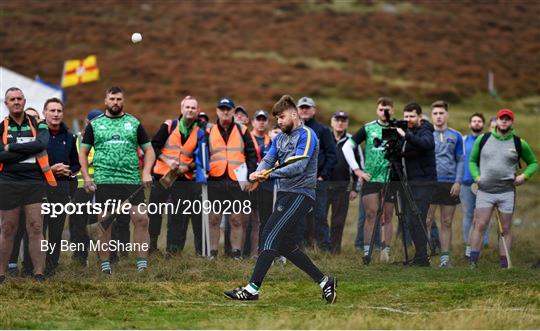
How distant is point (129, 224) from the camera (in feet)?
42.7

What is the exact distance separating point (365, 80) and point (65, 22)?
20.4 m

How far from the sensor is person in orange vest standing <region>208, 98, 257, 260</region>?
13.7m

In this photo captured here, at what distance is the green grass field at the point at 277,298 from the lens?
926 centimetres

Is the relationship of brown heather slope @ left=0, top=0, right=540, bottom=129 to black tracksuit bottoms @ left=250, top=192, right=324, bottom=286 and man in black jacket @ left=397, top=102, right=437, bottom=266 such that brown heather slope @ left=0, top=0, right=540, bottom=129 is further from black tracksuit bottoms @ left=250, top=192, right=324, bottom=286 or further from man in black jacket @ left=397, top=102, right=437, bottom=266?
black tracksuit bottoms @ left=250, top=192, right=324, bottom=286

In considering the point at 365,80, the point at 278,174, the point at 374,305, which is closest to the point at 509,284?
the point at 374,305

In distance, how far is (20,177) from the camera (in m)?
12.4

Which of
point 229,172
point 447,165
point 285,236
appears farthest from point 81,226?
point 447,165

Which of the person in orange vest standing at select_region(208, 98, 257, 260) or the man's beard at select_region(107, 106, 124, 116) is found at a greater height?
the man's beard at select_region(107, 106, 124, 116)

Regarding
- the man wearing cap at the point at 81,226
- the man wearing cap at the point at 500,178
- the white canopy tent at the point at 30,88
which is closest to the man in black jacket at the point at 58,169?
the man wearing cap at the point at 81,226

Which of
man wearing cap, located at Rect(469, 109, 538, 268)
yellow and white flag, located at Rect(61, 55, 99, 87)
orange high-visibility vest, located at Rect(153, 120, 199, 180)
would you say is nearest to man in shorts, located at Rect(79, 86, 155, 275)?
orange high-visibility vest, located at Rect(153, 120, 199, 180)

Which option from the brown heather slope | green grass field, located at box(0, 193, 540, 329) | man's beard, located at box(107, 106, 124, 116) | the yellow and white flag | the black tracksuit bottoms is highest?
the brown heather slope

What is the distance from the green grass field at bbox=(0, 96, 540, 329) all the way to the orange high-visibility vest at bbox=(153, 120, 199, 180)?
4.27 ft

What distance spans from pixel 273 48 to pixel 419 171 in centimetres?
4337

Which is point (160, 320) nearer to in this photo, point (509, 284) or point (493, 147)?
point (509, 284)
